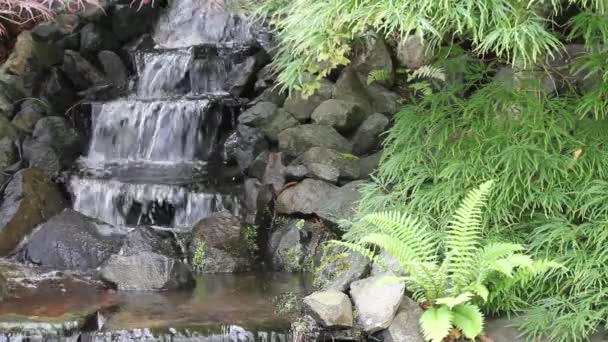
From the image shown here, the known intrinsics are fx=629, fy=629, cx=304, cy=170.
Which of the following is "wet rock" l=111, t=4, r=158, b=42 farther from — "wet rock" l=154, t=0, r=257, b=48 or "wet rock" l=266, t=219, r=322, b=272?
"wet rock" l=266, t=219, r=322, b=272

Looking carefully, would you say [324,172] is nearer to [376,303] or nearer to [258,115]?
[258,115]

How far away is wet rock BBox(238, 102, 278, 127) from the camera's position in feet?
26.1

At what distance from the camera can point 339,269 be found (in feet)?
18.3

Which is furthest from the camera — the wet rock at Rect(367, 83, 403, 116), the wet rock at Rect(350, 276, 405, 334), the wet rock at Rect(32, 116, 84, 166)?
the wet rock at Rect(32, 116, 84, 166)

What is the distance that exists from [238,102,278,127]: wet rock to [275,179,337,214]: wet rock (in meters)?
1.42

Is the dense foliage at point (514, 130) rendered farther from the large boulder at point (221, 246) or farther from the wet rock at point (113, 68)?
the wet rock at point (113, 68)

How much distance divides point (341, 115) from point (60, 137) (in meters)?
4.32

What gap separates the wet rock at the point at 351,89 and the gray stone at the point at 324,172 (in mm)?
1134

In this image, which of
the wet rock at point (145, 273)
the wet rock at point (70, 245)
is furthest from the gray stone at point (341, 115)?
the wet rock at point (70, 245)

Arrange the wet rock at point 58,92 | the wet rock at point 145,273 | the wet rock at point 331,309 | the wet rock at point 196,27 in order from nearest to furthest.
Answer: the wet rock at point 331,309 < the wet rock at point 145,273 < the wet rock at point 58,92 < the wet rock at point 196,27

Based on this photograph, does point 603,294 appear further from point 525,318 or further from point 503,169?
point 503,169

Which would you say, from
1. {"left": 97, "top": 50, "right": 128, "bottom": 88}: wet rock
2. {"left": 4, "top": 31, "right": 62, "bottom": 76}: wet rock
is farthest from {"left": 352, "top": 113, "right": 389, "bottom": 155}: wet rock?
{"left": 4, "top": 31, "right": 62, "bottom": 76}: wet rock

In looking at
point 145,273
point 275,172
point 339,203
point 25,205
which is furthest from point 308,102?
point 25,205

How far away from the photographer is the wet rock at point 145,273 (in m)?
5.85
